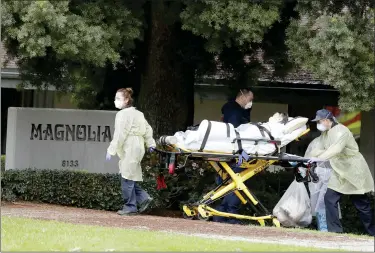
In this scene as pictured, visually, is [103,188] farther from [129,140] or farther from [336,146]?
[336,146]

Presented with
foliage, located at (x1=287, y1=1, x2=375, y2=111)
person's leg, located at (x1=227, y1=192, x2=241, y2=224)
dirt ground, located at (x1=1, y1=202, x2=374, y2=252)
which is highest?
foliage, located at (x1=287, y1=1, x2=375, y2=111)

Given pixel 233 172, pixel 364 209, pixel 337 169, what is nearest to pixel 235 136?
pixel 233 172

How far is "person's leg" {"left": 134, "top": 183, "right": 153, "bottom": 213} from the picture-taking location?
1290 cm

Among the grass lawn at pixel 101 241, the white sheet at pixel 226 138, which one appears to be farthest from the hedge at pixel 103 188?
the grass lawn at pixel 101 241

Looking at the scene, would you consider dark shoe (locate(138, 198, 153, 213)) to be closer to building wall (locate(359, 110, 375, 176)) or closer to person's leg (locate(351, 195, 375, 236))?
person's leg (locate(351, 195, 375, 236))

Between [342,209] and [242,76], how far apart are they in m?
3.25

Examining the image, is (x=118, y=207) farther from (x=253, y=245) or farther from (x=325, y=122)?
(x=253, y=245)

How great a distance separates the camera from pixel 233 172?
1249cm

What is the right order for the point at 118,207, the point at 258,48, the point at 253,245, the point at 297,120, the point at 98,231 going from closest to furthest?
the point at 253,245 → the point at 98,231 → the point at 297,120 → the point at 118,207 → the point at 258,48

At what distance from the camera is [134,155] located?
12633mm

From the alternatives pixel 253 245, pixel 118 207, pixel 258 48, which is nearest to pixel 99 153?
pixel 118 207

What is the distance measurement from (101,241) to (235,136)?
135 inches

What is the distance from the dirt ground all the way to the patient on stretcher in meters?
1.07

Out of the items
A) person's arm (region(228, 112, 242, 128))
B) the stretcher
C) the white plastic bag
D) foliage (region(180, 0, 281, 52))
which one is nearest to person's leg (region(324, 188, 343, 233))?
the white plastic bag
